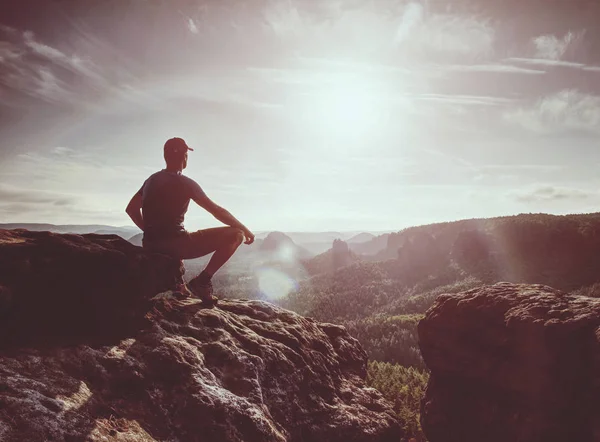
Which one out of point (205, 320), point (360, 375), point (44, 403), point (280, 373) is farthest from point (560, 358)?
point (44, 403)

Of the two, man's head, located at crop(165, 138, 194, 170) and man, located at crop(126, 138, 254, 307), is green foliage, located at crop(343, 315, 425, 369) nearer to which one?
man, located at crop(126, 138, 254, 307)

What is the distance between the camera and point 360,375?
45.4ft

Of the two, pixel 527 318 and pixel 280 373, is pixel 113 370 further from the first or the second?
pixel 527 318

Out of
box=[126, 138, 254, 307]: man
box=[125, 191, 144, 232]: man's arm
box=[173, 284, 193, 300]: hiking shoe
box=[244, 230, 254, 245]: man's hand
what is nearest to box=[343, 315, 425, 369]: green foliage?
box=[173, 284, 193, 300]: hiking shoe

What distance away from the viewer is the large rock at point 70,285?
702cm

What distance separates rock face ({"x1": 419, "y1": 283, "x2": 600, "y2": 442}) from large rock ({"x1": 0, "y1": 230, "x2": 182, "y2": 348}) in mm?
11486

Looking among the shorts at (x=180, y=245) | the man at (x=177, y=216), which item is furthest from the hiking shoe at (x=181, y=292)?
the shorts at (x=180, y=245)

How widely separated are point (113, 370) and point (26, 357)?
4.83 ft

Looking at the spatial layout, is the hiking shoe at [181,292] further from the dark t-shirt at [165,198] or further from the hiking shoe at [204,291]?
the dark t-shirt at [165,198]

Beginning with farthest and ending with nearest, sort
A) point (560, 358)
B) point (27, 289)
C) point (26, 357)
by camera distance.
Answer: point (560, 358) → point (27, 289) → point (26, 357)

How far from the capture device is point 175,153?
1006 cm

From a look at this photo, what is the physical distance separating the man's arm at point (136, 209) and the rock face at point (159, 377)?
5.32 feet

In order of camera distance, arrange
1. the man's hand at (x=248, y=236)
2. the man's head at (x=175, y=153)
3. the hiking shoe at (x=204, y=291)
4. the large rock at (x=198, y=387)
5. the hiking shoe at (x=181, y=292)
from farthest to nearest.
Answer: the hiking shoe at (x=204, y=291), the hiking shoe at (x=181, y=292), the man's hand at (x=248, y=236), the man's head at (x=175, y=153), the large rock at (x=198, y=387)

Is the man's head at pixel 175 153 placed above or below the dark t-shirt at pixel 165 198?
above
